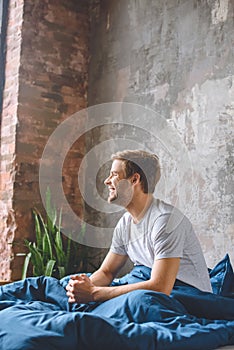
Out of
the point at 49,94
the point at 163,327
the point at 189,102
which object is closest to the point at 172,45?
the point at 189,102

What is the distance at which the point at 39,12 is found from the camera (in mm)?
4762

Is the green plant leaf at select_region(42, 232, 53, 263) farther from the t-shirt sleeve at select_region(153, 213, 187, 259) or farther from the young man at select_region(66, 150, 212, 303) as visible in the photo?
the t-shirt sleeve at select_region(153, 213, 187, 259)

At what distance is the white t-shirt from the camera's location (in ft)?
8.07

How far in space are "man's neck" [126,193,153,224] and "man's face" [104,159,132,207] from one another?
33 mm

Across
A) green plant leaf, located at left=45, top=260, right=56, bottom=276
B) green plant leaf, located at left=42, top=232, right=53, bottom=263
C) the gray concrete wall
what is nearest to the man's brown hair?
the gray concrete wall

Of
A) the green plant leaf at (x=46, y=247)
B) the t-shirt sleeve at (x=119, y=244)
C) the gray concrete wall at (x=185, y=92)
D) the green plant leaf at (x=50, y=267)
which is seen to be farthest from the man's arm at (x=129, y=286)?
the green plant leaf at (x=46, y=247)

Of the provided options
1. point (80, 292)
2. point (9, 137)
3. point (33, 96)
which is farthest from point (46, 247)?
point (80, 292)

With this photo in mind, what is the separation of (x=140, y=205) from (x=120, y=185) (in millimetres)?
147

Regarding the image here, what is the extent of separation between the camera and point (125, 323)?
1.91 m

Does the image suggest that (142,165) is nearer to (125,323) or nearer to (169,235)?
(169,235)

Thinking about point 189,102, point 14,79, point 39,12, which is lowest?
point 189,102

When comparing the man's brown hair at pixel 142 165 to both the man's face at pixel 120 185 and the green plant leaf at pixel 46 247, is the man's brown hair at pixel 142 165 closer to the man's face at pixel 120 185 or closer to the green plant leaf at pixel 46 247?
the man's face at pixel 120 185

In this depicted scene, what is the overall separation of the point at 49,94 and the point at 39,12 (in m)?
0.75

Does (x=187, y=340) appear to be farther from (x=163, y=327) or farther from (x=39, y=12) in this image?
(x=39, y=12)
